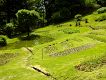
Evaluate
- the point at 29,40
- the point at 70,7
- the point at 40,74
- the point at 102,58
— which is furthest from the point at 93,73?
the point at 70,7

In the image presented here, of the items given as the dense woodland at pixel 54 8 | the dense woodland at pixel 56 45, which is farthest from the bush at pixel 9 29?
the dense woodland at pixel 54 8

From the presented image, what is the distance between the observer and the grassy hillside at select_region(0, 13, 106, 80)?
4194 centimetres

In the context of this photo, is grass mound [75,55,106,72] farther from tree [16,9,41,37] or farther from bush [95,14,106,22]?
bush [95,14,106,22]

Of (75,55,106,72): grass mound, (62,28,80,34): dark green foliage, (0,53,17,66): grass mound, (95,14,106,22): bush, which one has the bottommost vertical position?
(0,53,17,66): grass mound

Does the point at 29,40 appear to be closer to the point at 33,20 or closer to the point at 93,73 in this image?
the point at 33,20

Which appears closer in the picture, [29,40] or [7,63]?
[7,63]

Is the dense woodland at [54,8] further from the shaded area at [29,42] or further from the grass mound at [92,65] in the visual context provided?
the grass mound at [92,65]

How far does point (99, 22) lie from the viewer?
89.2m

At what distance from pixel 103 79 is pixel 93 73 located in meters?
3.20

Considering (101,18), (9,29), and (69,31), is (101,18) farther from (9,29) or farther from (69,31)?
(9,29)

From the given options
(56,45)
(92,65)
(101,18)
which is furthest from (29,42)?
(92,65)

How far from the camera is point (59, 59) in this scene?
172 feet

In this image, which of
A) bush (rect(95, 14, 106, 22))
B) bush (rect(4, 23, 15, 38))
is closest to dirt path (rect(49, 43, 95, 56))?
bush (rect(95, 14, 106, 22))

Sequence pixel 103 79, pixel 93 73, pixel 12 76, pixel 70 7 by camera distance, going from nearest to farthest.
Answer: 1. pixel 103 79
2. pixel 93 73
3. pixel 12 76
4. pixel 70 7
